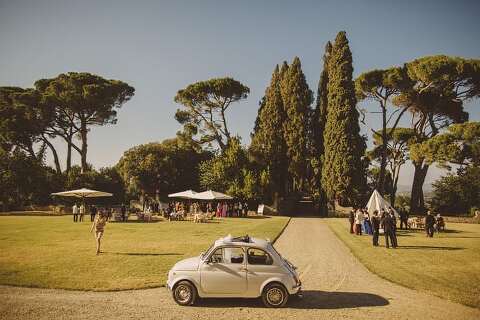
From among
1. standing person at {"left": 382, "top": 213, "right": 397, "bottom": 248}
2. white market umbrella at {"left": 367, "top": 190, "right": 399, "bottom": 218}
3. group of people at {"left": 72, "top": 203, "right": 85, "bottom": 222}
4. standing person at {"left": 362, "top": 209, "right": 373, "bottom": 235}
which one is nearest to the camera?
standing person at {"left": 382, "top": 213, "right": 397, "bottom": 248}

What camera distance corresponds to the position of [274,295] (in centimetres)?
799

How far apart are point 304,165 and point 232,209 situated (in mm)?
14365

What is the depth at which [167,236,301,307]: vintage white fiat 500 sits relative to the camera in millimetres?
7980

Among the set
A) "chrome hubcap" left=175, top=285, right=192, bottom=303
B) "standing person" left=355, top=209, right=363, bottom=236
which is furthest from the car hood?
"standing person" left=355, top=209, right=363, bottom=236

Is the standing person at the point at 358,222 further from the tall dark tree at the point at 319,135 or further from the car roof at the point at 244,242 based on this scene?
the tall dark tree at the point at 319,135

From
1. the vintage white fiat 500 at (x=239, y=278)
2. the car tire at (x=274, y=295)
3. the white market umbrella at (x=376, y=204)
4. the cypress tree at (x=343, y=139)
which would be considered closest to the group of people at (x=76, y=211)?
the white market umbrella at (x=376, y=204)

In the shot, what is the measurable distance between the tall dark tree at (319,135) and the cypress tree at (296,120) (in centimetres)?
156

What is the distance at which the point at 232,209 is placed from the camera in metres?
37.0

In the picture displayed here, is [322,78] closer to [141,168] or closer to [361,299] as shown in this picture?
[141,168]

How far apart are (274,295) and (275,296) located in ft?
0.10

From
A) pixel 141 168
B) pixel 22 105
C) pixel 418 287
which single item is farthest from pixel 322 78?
pixel 418 287

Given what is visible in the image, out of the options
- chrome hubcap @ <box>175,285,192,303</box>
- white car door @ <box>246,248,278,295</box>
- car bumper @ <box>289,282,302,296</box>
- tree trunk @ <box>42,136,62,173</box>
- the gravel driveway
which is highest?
tree trunk @ <box>42,136,62,173</box>

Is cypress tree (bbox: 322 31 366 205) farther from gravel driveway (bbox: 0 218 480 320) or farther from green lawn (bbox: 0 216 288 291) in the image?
gravel driveway (bbox: 0 218 480 320)

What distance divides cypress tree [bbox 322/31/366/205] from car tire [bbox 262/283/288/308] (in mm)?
34050
